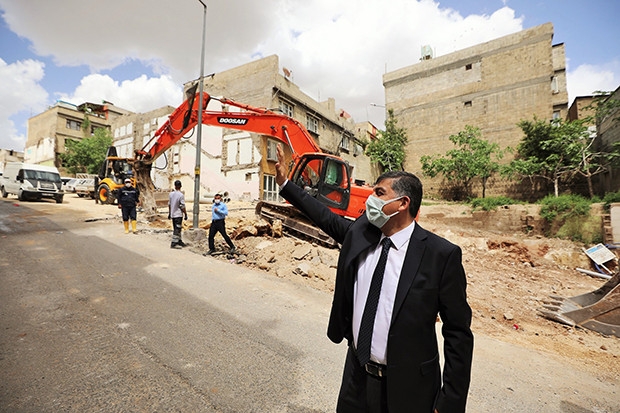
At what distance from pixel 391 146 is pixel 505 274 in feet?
56.7

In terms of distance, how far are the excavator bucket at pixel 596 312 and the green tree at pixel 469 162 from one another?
14.8 meters

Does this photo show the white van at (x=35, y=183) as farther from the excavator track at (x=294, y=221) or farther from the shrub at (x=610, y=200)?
the shrub at (x=610, y=200)

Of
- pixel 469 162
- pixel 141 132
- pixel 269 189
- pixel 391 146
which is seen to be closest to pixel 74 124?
pixel 141 132

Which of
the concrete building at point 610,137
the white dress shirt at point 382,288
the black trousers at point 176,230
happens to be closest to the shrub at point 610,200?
the concrete building at point 610,137

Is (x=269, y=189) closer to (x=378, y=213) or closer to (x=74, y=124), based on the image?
(x=378, y=213)

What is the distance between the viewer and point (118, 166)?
15430 millimetres

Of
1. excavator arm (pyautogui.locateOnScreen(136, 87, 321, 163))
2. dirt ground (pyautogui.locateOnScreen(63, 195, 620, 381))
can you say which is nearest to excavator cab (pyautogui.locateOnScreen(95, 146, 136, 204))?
dirt ground (pyautogui.locateOnScreen(63, 195, 620, 381))

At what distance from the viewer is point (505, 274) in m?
8.80

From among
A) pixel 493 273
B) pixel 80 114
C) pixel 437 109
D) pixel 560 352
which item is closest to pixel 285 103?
pixel 437 109

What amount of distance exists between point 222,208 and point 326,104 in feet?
86.2

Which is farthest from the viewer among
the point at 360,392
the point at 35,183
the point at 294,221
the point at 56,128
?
the point at 56,128

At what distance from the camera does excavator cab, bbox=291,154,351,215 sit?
7949mm

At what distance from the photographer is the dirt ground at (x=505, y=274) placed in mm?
4625

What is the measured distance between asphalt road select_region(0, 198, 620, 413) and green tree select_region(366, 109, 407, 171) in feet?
68.3
